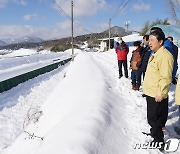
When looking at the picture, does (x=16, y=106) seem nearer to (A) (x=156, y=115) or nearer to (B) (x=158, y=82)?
(A) (x=156, y=115)

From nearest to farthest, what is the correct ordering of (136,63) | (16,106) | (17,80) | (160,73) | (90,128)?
(160,73) < (90,128) < (136,63) < (16,106) < (17,80)

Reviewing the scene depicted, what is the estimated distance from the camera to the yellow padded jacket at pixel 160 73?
3435 millimetres

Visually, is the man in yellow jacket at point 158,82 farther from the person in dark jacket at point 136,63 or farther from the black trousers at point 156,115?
the person in dark jacket at point 136,63

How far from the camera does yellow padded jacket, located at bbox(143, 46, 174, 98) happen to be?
344 cm

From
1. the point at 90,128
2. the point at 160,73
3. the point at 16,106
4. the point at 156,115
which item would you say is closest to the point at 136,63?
the point at 156,115

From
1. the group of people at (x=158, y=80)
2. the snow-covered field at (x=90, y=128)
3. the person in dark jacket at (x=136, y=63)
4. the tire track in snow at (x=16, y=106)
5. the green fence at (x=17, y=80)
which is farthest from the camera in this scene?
the green fence at (x=17, y=80)

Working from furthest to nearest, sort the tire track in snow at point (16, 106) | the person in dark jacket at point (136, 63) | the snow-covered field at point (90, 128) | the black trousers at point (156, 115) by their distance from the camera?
1. the person in dark jacket at point (136, 63)
2. the tire track in snow at point (16, 106)
3. the black trousers at point (156, 115)
4. the snow-covered field at point (90, 128)

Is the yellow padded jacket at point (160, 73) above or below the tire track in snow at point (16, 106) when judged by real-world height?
above

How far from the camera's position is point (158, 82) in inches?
141

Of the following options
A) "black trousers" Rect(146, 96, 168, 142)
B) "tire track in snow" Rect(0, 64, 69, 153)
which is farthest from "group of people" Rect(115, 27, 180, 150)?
"tire track in snow" Rect(0, 64, 69, 153)

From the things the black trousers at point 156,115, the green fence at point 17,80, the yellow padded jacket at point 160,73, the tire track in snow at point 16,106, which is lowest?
the tire track in snow at point 16,106

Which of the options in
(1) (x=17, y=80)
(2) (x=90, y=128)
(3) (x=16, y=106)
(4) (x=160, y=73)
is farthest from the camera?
(1) (x=17, y=80)

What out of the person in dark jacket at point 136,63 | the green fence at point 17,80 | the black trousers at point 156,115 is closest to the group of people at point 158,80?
the black trousers at point 156,115

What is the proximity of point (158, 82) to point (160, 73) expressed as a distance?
6.2 inches
